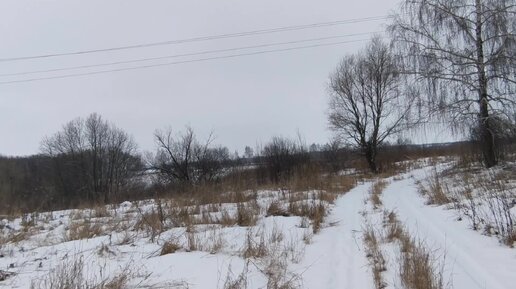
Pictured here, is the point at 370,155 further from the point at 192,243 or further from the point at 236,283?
the point at 236,283

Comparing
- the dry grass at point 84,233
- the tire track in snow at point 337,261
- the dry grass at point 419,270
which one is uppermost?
the dry grass at point 84,233

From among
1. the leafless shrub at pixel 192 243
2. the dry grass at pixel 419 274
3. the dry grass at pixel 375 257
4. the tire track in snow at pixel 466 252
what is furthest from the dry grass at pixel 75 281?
the tire track in snow at pixel 466 252

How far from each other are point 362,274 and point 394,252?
106 centimetres

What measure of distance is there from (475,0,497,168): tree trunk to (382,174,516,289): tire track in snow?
34.3 ft

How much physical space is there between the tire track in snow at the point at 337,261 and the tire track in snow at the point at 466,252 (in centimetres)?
99

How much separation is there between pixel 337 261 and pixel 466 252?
1722 millimetres

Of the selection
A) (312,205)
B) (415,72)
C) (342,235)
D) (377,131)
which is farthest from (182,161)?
(342,235)

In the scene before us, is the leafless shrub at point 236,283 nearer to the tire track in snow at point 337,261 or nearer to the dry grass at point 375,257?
the tire track in snow at point 337,261

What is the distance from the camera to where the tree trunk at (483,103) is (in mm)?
17188

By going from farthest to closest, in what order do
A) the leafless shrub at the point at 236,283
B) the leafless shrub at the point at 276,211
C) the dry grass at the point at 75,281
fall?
the leafless shrub at the point at 276,211, the leafless shrub at the point at 236,283, the dry grass at the point at 75,281

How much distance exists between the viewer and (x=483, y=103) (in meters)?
17.4

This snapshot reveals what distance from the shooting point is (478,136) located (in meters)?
18.5

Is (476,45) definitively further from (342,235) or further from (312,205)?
(342,235)

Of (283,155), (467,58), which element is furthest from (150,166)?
(467,58)
